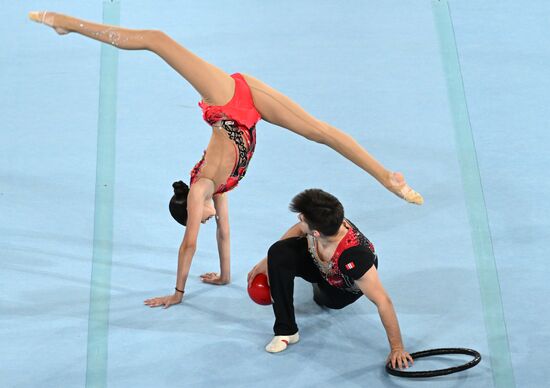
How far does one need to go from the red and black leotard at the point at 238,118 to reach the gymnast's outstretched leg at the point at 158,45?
0.03 metres

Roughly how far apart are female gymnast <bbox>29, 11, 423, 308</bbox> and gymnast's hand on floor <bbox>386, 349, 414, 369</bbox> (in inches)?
33.5

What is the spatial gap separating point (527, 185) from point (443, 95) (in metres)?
0.98

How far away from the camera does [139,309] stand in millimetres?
4875

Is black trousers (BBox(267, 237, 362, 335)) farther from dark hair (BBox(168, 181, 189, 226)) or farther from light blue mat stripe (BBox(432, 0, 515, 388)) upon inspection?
light blue mat stripe (BBox(432, 0, 515, 388))

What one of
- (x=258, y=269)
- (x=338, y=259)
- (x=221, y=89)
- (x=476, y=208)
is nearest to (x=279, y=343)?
(x=258, y=269)

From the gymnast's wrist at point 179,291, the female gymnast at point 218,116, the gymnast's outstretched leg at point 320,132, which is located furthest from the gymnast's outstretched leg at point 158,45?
the gymnast's wrist at point 179,291

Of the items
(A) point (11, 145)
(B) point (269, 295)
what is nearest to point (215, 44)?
(A) point (11, 145)

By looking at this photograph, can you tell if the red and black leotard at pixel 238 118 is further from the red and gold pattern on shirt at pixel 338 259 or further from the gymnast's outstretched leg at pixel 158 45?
the red and gold pattern on shirt at pixel 338 259

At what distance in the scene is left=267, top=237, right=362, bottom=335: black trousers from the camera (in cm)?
452

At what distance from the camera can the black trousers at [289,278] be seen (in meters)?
4.52

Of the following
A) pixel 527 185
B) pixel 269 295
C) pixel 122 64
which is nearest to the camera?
pixel 269 295

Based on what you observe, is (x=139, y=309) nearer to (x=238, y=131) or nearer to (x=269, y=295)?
(x=269, y=295)

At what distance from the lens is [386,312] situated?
4340 mm

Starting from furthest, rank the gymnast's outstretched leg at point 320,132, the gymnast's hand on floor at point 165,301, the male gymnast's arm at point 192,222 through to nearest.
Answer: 1. the gymnast's hand on floor at point 165,301
2. the male gymnast's arm at point 192,222
3. the gymnast's outstretched leg at point 320,132
